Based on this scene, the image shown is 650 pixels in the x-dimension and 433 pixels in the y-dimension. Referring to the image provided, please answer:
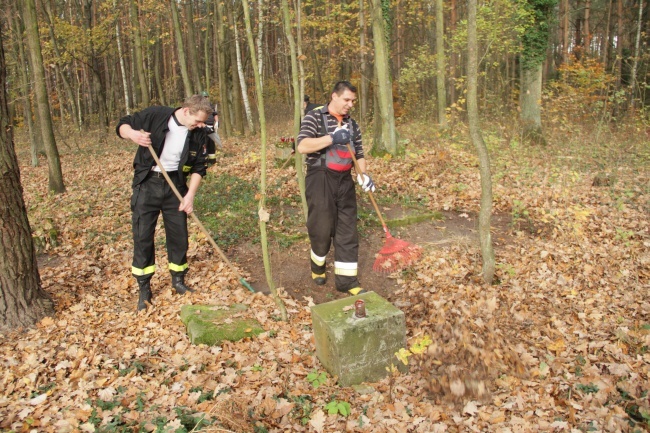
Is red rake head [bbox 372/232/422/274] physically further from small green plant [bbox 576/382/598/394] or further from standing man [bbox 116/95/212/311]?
standing man [bbox 116/95/212/311]

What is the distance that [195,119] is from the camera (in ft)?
14.9

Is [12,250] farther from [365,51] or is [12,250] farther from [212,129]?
[365,51]

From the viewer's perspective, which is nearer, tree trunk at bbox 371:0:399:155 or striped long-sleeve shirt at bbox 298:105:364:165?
striped long-sleeve shirt at bbox 298:105:364:165

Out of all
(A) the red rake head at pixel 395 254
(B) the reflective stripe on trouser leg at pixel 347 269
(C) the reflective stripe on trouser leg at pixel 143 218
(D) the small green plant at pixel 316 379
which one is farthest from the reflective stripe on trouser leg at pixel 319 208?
(D) the small green plant at pixel 316 379

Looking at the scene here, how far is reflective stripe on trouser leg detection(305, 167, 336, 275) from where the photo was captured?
4875 millimetres

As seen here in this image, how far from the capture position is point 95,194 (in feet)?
30.3

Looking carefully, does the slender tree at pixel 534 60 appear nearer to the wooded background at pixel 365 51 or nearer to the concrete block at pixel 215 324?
the wooded background at pixel 365 51

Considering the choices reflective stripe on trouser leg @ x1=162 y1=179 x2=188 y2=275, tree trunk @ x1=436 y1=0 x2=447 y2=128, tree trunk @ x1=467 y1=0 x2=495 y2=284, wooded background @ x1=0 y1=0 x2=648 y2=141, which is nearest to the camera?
tree trunk @ x1=467 y1=0 x2=495 y2=284

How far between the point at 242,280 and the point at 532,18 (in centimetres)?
1071

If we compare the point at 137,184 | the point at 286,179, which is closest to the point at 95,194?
the point at 286,179

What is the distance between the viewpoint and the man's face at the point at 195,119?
4.52 meters

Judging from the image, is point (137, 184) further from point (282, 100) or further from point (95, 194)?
point (282, 100)

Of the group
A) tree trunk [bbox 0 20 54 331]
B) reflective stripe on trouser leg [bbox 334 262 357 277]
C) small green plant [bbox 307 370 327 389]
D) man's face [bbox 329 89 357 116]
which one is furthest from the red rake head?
tree trunk [bbox 0 20 54 331]

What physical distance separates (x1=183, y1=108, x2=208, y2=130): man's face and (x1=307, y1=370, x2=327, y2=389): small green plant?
2.71m
